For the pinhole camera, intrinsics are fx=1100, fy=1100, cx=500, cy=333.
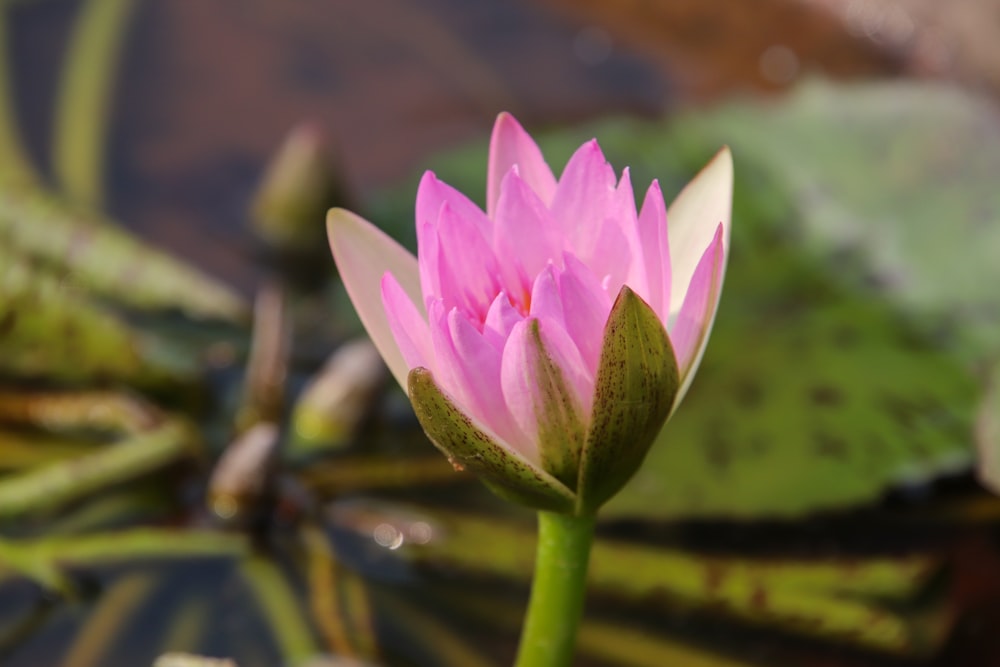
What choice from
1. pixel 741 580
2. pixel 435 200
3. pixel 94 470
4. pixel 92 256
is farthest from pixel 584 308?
pixel 92 256

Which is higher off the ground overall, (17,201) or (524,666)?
(17,201)

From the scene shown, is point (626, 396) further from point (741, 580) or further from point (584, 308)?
point (741, 580)

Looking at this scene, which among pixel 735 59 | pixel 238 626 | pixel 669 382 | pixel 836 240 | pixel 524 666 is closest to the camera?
pixel 669 382

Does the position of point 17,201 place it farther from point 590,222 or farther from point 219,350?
point 590,222

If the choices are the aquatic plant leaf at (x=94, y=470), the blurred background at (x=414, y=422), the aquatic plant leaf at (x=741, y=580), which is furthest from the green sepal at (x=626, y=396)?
the aquatic plant leaf at (x=94, y=470)

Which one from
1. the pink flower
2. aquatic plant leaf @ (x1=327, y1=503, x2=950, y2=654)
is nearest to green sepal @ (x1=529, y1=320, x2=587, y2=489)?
the pink flower

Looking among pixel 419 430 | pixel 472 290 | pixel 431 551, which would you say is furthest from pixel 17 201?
pixel 472 290

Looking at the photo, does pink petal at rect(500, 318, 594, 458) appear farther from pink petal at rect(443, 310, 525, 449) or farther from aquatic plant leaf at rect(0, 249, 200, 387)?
aquatic plant leaf at rect(0, 249, 200, 387)
